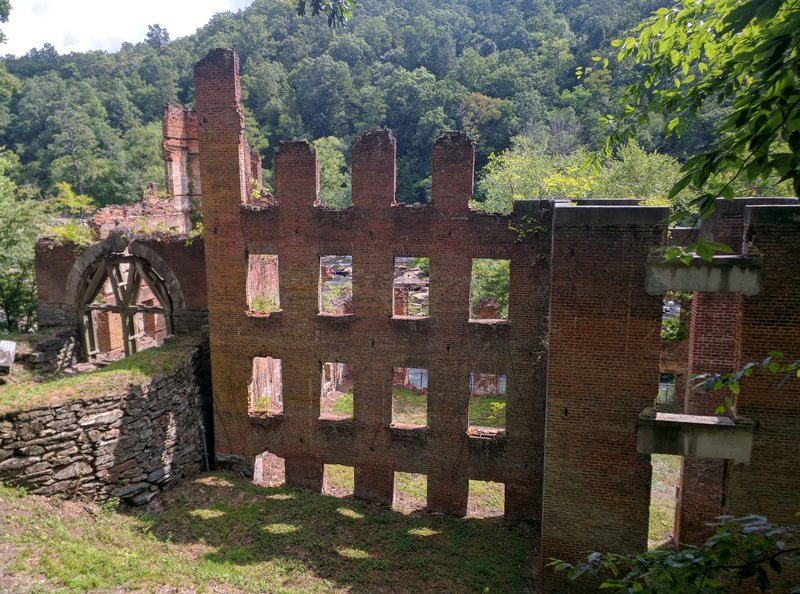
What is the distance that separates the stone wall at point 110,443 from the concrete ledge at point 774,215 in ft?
41.4

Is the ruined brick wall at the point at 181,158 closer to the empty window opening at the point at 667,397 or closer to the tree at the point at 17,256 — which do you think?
the tree at the point at 17,256

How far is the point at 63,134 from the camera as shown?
2437 inches

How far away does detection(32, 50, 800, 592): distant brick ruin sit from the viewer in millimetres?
9227

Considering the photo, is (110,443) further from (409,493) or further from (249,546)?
(409,493)

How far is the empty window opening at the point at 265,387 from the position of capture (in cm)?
1573

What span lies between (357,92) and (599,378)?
6174 cm

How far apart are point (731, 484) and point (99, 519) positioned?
1185 centimetres

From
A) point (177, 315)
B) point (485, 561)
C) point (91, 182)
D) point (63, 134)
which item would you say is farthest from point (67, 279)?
point (63, 134)

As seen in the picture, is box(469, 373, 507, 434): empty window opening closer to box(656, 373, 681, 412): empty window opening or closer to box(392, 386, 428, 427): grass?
box(392, 386, 428, 427): grass

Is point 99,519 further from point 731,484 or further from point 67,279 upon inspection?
point 731,484

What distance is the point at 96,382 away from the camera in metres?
12.4

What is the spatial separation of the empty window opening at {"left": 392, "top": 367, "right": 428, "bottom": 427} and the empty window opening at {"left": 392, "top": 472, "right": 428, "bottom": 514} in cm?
507

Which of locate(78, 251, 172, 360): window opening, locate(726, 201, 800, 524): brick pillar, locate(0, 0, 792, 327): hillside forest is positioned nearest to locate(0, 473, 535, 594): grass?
locate(726, 201, 800, 524): brick pillar

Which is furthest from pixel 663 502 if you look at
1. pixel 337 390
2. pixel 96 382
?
pixel 96 382
